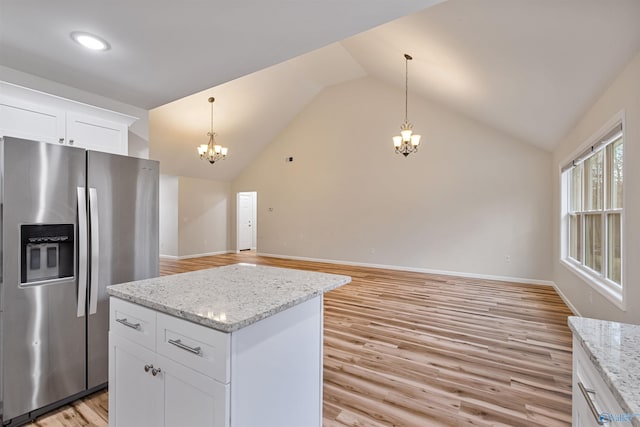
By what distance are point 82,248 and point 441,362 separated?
2.94 m

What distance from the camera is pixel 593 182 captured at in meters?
3.32

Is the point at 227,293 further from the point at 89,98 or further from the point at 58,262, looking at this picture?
the point at 89,98

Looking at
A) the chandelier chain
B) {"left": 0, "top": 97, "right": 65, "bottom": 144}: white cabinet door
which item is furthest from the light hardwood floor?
the chandelier chain

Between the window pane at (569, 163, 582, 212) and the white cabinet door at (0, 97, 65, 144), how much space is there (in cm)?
553

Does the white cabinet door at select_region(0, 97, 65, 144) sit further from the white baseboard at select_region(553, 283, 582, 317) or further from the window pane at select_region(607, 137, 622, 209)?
the white baseboard at select_region(553, 283, 582, 317)

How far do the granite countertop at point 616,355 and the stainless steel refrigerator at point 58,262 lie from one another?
2.68 metres

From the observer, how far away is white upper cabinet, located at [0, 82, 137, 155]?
1830 millimetres

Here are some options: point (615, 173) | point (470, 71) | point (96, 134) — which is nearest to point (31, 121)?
point (96, 134)

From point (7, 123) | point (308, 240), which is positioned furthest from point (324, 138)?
point (7, 123)

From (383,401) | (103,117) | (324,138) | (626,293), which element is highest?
(324,138)

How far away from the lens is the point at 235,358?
→ 1075 mm

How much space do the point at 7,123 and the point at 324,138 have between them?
20.6ft

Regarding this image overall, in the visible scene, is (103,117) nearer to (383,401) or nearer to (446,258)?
(383,401)

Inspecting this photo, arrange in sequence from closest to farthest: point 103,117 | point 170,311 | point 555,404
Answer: point 170,311
point 555,404
point 103,117
